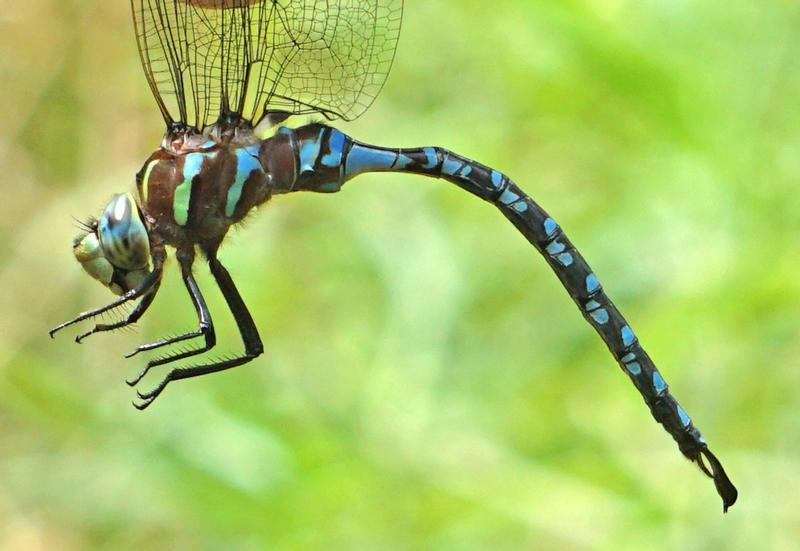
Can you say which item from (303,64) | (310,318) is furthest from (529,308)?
(303,64)

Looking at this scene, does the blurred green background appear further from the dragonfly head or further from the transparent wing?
the dragonfly head

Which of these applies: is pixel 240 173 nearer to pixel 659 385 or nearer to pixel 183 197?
pixel 183 197

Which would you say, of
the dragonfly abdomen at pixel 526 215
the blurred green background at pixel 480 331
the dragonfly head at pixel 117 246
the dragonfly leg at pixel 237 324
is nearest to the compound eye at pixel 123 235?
Result: the dragonfly head at pixel 117 246

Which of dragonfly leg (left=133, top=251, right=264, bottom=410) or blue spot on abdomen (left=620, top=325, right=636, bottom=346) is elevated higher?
blue spot on abdomen (left=620, top=325, right=636, bottom=346)

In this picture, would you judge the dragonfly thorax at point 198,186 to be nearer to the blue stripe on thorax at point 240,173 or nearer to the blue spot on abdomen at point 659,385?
the blue stripe on thorax at point 240,173

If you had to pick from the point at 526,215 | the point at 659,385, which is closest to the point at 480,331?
the point at 526,215

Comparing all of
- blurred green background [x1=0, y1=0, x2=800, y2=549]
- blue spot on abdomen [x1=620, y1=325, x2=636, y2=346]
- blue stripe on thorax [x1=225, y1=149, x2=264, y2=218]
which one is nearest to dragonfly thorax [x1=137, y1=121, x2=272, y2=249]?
blue stripe on thorax [x1=225, y1=149, x2=264, y2=218]

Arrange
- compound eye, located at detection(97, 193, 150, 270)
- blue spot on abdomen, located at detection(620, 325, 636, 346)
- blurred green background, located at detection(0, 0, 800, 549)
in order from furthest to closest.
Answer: blurred green background, located at detection(0, 0, 800, 549), blue spot on abdomen, located at detection(620, 325, 636, 346), compound eye, located at detection(97, 193, 150, 270)
